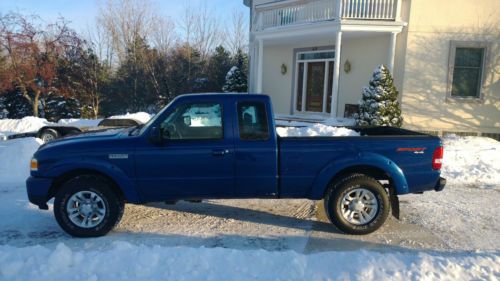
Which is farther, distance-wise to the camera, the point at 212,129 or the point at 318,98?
the point at 318,98

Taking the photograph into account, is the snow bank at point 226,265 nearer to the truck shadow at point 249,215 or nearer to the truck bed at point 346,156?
the truck bed at point 346,156

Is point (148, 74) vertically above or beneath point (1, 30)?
beneath

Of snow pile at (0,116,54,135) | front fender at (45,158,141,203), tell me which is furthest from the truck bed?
snow pile at (0,116,54,135)

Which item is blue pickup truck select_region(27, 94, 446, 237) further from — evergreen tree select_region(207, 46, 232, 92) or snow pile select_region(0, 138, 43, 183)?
evergreen tree select_region(207, 46, 232, 92)

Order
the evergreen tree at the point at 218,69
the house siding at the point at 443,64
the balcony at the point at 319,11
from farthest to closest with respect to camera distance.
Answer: the evergreen tree at the point at 218,69
the balcony at the point at 319,11
the house siding at the point at 443,64

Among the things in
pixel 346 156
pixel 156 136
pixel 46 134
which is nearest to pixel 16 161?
pixel 46 134

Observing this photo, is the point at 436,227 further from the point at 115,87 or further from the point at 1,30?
the point at 115,87

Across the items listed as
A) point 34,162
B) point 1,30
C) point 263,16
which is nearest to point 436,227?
point 34,162

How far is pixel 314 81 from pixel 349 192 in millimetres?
12509

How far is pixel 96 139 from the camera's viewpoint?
4.84 m

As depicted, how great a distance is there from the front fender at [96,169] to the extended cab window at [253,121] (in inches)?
61.0

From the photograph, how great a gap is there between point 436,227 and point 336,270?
2.32 metres

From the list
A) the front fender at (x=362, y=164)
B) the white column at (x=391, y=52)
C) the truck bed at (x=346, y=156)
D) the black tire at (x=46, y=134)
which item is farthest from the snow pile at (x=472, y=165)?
the black tire at (x=46, y=134)

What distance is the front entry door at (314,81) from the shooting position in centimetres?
1622
